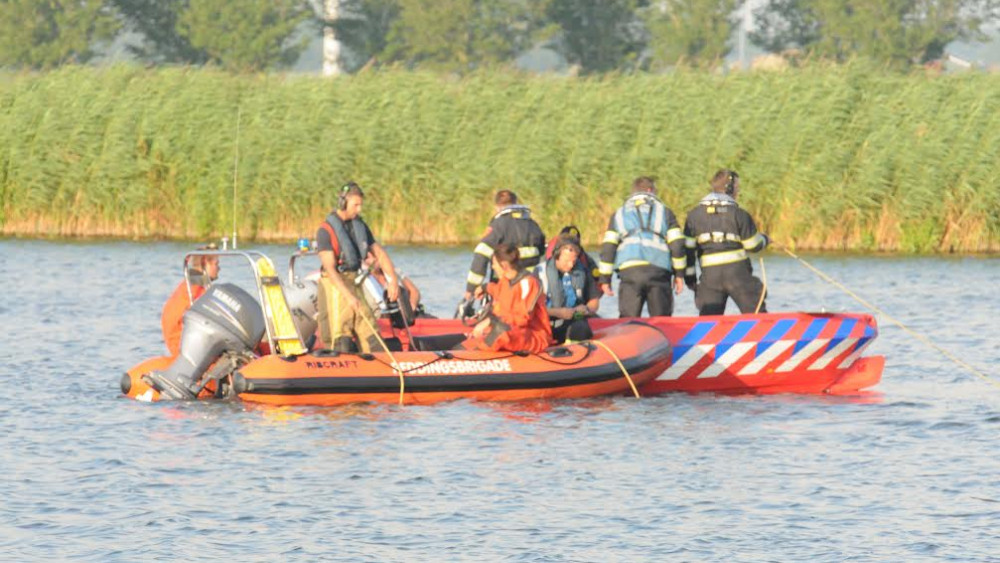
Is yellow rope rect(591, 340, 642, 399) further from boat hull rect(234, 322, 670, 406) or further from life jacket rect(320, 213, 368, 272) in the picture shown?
life jacket rect(320, 213, 368, 272)

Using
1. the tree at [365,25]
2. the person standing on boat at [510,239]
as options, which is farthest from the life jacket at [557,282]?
the tree at [365,25]

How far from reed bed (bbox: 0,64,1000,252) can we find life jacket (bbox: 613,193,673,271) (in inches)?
452

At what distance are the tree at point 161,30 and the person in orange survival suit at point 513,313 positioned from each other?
39275mm

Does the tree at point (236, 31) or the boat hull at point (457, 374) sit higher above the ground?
the tree at point (236, 31)

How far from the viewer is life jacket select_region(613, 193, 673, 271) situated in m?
15.2

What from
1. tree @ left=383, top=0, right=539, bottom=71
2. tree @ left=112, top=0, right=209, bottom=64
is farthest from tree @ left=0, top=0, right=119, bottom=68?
tree @ left=383, top=0, right=539, bottom=71

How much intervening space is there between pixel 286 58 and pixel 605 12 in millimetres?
8190

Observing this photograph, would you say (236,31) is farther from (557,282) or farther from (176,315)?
(557,282)

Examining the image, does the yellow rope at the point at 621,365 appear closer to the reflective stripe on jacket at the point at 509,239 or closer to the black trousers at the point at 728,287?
the reflective stripe on jacket at the point at 509,239

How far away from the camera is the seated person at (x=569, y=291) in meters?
14.4

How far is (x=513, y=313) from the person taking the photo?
13.8m

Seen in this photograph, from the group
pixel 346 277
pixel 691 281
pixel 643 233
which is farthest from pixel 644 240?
pixel 346 277

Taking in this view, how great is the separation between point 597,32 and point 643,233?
126ft

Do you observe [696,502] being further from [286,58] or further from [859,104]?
[286,58]
